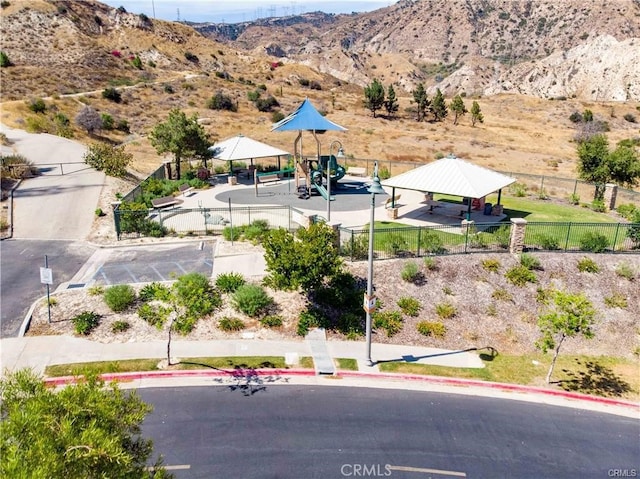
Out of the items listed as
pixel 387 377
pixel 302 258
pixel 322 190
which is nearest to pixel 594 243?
pixel 387 377

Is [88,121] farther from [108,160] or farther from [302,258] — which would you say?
[302,258]

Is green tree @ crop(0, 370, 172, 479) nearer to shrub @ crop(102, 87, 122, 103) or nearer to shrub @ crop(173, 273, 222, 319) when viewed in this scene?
shrub @ crop(173, 273, 222, 319)

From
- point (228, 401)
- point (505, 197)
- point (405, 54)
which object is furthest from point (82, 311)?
point (405, 54)

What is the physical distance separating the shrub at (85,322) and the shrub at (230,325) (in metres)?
4.81

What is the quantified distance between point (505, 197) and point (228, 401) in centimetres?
2811

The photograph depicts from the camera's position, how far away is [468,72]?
154 m

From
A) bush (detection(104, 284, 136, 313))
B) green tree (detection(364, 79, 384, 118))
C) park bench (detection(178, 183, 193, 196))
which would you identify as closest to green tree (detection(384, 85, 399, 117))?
green tree (detection(364, 79, 384, 118))

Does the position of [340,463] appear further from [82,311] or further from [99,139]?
[99,139]

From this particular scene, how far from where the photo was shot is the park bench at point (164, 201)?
30.9 m

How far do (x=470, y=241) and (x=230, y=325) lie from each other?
41.5ft

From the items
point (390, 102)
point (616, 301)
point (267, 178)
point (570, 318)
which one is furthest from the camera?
point (390, 102)

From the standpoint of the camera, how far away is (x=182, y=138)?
37.0 m

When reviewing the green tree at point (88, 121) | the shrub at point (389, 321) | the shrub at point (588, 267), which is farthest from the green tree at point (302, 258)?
the green tree at point (88, 121)

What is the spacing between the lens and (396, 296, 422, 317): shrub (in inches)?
803
